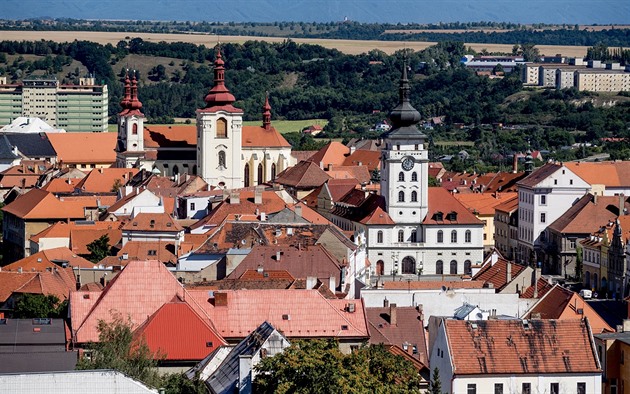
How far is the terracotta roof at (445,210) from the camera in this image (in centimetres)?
9288

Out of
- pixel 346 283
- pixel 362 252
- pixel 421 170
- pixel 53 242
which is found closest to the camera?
pixel 346 283

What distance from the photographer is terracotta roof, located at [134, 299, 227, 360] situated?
47.1 meters

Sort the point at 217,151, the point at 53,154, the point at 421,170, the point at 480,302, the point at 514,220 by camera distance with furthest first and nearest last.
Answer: the point at 53,154, the point at 217,151, the point at 514,220, the point at 421,170, the point at 480,302

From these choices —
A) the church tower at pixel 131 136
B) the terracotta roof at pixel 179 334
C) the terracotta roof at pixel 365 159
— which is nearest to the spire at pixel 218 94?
the church tower at pixel 131 136

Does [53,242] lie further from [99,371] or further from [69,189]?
[99,371]

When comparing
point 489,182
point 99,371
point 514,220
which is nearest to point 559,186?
point 514,220

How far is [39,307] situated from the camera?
56.3 metres

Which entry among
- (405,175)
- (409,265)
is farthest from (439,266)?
(405,175)

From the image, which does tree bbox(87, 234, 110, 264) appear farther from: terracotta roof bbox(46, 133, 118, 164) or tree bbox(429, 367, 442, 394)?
terracotta roof bbox(46, 133, 118, 164)

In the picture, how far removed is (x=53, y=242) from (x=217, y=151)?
32546 mm

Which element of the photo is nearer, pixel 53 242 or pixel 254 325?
pixel 254 325

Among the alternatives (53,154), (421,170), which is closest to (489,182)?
(421,170)

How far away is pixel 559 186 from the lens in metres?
98.6

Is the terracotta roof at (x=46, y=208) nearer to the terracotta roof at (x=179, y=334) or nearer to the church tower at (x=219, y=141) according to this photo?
the church tower at (x=219, y=141)
